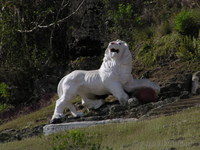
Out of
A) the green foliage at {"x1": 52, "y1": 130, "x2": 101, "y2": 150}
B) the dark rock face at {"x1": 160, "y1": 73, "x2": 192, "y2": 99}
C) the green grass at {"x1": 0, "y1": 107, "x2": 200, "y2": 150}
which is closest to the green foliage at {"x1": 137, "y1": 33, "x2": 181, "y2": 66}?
the dark rock face at {"x1": 160, "y1": 73, "x2": 192, "y2": 99}

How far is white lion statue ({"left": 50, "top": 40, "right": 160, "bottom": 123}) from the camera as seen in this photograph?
1437 centimetres

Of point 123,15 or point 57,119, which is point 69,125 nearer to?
point 57,119

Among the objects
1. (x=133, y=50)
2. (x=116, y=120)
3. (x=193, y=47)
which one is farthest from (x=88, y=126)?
(x=133, y=50)

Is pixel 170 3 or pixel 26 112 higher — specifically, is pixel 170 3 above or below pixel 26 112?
above

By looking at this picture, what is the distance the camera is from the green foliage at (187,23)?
1930 cm

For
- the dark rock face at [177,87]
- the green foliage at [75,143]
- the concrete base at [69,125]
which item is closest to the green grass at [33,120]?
the concrete base at [69,125]

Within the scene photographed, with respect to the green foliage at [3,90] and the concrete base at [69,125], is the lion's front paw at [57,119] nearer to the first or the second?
the concrete base at [69,125]

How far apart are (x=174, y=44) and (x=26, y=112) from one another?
5372 mm

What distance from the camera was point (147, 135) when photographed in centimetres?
1100

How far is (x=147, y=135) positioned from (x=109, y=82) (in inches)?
139

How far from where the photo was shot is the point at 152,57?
19.6 m

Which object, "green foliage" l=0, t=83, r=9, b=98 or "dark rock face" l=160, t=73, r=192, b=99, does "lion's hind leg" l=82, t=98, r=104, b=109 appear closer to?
"dark rock face" l=160, t=73, r=192, b=99

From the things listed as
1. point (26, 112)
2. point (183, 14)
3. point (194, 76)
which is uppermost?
point (183, 14)

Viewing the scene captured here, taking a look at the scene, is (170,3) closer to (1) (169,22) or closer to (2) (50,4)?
A: (1) (169,22)
